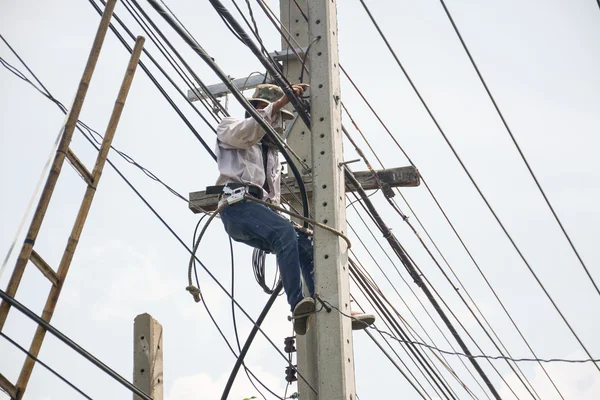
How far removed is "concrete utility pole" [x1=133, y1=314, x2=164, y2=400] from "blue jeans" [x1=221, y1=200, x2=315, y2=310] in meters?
0.83

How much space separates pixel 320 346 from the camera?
552 cm

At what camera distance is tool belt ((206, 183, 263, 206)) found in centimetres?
621

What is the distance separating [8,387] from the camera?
467 centimetres

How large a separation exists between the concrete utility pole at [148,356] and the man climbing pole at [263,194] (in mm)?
832

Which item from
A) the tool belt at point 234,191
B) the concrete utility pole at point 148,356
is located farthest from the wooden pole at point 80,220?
the concrete utility pole at point 148,356

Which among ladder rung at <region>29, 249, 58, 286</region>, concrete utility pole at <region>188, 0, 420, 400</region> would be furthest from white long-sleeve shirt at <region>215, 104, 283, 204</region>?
ladder rung at <region>29, 249, 58, 286</region>

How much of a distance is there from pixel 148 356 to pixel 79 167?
1.50 m

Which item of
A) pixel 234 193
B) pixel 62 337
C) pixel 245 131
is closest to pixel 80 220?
pixel 62 337

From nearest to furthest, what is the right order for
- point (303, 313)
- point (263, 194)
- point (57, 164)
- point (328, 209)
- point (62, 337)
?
point (62, 337) → point (57, 164) → point (303, 313) → point (328, 209) → point (263, 194)

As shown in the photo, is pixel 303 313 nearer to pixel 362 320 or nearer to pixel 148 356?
pixel 362 320

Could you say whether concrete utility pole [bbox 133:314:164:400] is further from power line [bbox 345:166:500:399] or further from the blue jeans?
power line [bbox 345:166:500:399]

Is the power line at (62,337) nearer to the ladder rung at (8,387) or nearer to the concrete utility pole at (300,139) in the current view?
the ladder rung at (8,387)

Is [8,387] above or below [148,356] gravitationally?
below

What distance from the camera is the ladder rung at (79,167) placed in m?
5.24
